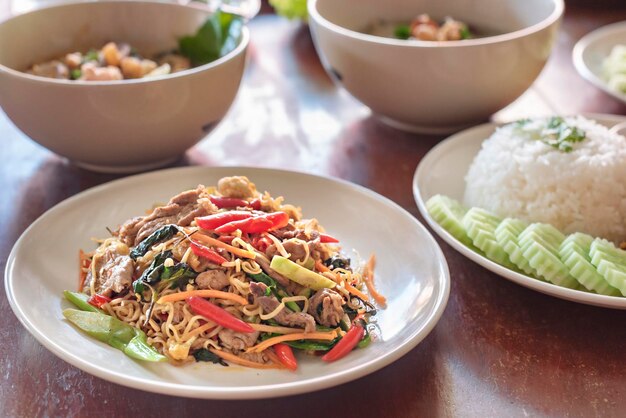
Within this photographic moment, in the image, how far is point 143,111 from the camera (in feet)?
6.44

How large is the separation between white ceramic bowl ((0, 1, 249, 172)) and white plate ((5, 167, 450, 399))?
175 mm

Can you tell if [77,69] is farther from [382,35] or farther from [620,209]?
[620,209]

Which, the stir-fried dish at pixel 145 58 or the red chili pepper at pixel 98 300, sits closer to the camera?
the red chili pepper at pixel 98 300

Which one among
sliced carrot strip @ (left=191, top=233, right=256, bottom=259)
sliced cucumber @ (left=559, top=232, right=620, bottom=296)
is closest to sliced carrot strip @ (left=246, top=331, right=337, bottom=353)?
sliced carrot strip @ (left=191, top=233, right=256, bottom=259)

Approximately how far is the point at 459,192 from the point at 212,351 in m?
0.97

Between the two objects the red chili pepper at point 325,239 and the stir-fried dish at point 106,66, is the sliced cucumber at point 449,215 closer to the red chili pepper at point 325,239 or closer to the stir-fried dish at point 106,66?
the red chili pepper at point 325,239

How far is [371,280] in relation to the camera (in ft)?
5.51

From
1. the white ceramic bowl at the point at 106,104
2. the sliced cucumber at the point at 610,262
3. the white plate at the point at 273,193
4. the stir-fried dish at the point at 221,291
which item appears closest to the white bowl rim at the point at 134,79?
the white ceramic bowl at the point at 106,104

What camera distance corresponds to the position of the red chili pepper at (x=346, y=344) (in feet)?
4.60

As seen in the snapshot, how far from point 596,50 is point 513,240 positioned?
1.56 m

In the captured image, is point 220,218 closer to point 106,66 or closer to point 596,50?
point 106,66

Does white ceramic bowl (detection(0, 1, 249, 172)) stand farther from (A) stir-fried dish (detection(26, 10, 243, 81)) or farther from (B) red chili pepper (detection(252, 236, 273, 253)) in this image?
(B) red chili pepper (detection(252, 236, 273, 253))

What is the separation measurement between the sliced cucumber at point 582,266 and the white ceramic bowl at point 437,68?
0.73 m

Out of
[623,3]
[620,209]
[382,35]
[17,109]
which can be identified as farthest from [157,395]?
[623,3]
